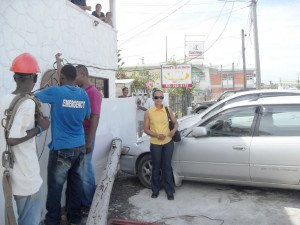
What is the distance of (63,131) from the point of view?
377cm

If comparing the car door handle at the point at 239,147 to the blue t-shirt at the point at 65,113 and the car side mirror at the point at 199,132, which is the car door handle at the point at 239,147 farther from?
the blue t-shirt at the point at 65,113

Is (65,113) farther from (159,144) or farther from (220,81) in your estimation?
(220,81)

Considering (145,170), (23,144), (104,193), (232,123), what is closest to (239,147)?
(232,123)

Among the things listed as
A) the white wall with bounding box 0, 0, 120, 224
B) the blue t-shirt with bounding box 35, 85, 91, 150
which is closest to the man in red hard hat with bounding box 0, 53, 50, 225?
the white wall with bounding box 0, 0, 120, 224

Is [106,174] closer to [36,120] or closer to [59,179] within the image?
[59,179]

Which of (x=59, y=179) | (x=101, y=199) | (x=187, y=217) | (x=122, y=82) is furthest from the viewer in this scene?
(x=122, y=82)

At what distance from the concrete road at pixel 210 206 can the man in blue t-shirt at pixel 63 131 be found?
1.23m

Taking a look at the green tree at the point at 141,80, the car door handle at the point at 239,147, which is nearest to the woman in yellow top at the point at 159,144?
the car door handle at the point at 239,147

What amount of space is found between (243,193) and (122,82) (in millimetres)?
19269

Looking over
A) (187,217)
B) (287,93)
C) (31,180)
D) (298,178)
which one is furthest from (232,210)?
(287,93)

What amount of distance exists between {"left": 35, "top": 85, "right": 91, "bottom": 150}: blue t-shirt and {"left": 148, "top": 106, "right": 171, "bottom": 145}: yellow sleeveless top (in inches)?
69.1

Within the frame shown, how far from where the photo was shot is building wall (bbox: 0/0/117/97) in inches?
189

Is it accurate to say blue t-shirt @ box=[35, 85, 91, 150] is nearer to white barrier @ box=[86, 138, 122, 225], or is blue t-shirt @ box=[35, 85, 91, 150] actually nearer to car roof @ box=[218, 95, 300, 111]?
white barrier @ box=[86, 138, 122, 225]

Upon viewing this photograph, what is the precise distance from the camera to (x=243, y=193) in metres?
5.54
